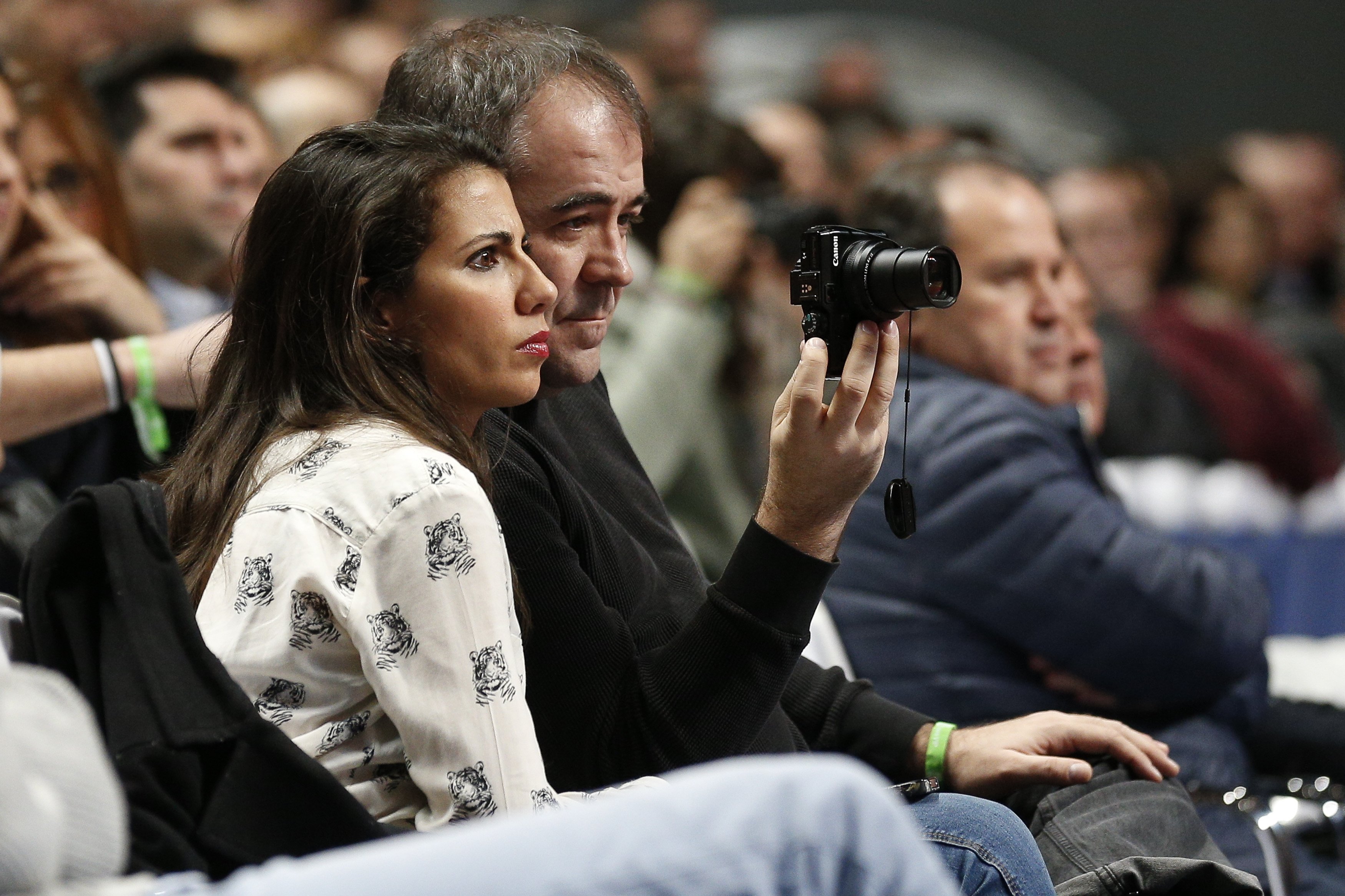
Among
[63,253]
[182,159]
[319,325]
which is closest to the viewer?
[319,325]

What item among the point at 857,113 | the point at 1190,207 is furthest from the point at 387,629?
the point at 857,113

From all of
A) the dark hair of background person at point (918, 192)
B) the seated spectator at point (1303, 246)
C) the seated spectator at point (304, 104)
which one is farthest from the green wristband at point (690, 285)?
the seated spectator at point (1303, 246)

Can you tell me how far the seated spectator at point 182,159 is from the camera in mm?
2688

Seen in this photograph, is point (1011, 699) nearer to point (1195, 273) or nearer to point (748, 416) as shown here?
point (748, 416)

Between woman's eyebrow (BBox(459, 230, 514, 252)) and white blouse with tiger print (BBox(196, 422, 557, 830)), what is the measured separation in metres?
0.22

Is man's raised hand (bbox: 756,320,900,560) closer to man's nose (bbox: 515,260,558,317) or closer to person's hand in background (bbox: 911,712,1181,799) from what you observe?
man's nose (bbox: 515,260,558,317)

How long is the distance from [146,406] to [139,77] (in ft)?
3.80

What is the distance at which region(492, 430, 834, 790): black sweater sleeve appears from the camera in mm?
1307

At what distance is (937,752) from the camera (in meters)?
1.60

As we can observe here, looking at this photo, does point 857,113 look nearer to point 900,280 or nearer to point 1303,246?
point 1303,246

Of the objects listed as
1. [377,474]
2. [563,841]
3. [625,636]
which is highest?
[377,474]

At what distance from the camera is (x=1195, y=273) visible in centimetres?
488

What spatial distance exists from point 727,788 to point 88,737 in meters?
0.35

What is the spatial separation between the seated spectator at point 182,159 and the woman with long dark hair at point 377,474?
55.2 inches
